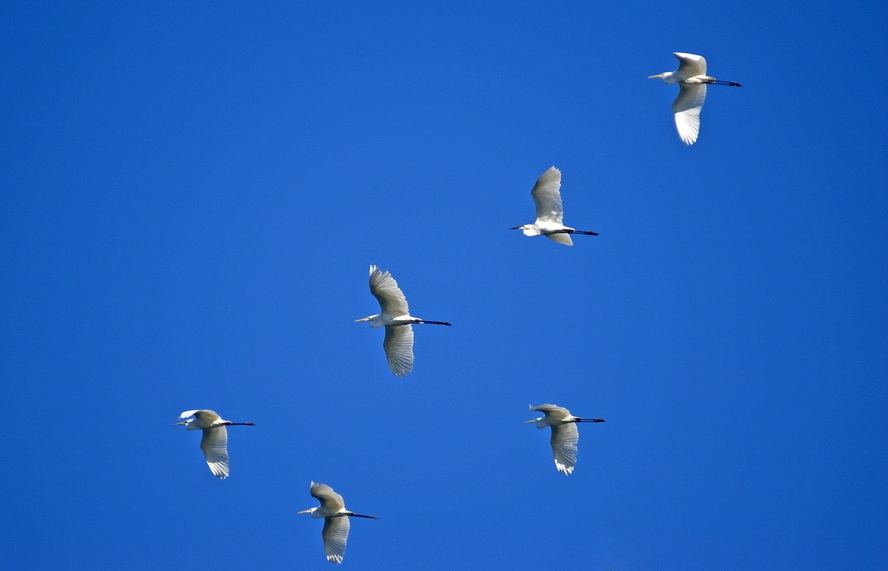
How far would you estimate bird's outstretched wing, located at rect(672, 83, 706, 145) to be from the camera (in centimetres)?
2195

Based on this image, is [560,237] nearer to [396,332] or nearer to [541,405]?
[541,405]

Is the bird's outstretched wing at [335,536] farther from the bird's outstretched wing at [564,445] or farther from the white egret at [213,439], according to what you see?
the bird's outstretched wing at [564,445]

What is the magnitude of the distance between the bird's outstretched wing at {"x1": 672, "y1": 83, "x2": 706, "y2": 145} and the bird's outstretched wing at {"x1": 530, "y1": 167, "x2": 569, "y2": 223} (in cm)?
276

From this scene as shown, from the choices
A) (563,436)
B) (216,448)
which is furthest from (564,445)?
(216,448)

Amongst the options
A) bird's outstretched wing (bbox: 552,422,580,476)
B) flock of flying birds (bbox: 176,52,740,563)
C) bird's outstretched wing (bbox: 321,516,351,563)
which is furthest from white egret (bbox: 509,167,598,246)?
bird's outstretched wing (bbox: 321,516,351,563)

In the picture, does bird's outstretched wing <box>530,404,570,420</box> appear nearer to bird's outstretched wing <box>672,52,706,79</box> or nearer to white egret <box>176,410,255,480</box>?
white egret <box>176,410,255,480</box>

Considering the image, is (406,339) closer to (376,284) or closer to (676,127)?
(376,284)

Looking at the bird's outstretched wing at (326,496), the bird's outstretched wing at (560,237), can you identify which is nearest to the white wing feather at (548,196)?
the bird's outstretched wing at (560,237)

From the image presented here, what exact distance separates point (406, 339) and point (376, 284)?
1.60 metres

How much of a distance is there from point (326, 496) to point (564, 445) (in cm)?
469

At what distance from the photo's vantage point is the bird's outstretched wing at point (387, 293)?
1995cm

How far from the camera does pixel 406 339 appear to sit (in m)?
21.3

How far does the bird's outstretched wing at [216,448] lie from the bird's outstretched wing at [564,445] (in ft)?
20.9

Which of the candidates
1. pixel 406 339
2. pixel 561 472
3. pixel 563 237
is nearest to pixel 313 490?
pixel 406 339
